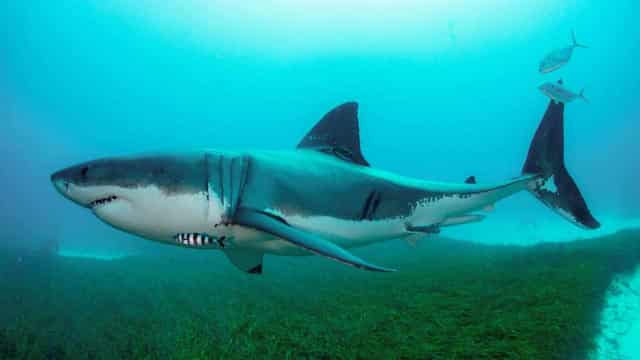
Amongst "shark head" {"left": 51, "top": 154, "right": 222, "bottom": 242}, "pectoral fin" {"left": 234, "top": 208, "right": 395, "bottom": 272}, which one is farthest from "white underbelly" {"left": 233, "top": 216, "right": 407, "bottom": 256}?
"shark head" {"left": 51, "top": 154, "right": 222, "bottom": 242}

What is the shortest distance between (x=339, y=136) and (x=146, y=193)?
3.08 meters

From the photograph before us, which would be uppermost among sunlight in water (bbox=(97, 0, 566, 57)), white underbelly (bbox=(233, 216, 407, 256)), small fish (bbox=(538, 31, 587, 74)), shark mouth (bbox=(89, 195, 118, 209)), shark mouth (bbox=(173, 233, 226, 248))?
sunlight in water (bbox=(97, 0, 566, 57))

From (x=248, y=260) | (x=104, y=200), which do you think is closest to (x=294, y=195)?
(x=248, y=260)

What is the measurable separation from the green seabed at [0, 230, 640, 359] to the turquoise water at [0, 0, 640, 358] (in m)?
21.8

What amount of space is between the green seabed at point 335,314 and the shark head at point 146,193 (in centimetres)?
230

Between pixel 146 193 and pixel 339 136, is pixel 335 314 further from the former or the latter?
pixel 146 193

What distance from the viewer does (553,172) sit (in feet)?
22.0

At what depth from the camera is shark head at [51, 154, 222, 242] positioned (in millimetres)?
3271

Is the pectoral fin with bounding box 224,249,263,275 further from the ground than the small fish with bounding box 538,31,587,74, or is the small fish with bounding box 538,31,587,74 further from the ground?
the small fish with bounding box 538,31,587,74

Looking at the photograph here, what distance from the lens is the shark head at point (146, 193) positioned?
10.7ft

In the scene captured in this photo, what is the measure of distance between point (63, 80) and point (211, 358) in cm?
12315

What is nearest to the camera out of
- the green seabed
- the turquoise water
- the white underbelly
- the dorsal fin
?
the white underbelly

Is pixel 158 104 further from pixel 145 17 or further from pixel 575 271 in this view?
pixel 575 271

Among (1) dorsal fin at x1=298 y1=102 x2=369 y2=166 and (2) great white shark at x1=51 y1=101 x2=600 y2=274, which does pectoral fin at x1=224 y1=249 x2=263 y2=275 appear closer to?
(2) great white shark at x1=51 y1=101 x2=600 y2=274
